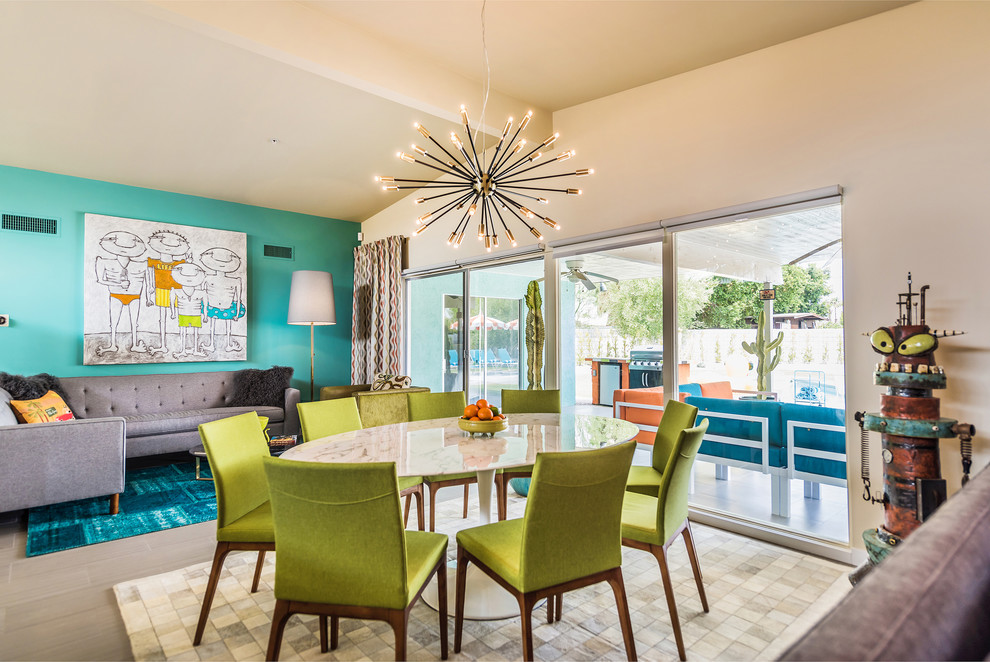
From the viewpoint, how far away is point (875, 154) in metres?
2.71

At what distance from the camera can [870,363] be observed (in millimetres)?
2750

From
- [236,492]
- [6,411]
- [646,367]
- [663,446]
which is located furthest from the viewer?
[646,367]

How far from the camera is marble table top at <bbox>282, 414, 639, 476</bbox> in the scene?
1890mm

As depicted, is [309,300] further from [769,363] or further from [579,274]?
[769,363]

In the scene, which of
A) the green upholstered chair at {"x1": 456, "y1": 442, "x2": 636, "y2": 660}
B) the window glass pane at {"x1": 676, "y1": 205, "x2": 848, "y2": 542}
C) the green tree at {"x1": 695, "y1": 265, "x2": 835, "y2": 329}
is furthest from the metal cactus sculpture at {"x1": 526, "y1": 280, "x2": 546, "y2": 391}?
the green upholstered chair at {"x1": 456, "y1": 442, "x2": 636, "y2": 660}

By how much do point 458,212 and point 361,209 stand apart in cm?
172

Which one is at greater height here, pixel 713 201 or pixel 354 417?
pixel 713 201

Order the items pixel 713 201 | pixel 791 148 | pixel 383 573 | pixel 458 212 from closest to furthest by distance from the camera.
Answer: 1. pixel 383 573
2. pixel 791 148
3. pixel 713 201
4. pixel 458 212

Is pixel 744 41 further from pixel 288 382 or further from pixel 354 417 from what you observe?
pixel 288 382

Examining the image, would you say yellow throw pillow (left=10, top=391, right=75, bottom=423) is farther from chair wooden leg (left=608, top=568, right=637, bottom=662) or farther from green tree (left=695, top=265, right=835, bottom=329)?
green tree (left=695, top=265, right=835, bottom=329)

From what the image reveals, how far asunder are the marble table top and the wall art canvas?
3.93 metres

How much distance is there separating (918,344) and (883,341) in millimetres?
136

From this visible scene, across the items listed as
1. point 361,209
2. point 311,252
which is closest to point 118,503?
point 311,252

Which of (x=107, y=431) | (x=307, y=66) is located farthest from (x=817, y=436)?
(x=107, y=431)
